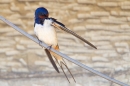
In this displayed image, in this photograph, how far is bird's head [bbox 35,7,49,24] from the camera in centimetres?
183

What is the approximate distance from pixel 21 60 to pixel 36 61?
11 centimetres

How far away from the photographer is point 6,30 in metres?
3.00

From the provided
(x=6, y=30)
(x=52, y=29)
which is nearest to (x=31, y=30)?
(x=6, y=30)

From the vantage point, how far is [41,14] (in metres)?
1.84

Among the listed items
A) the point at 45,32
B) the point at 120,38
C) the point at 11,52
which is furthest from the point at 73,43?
the point at 45,32

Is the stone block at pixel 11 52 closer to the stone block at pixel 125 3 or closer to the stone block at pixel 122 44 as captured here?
the stone block at pixel 122 44

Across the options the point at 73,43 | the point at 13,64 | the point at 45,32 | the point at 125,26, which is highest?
the point at 45,32

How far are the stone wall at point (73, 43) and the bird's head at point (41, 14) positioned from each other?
1.13 m

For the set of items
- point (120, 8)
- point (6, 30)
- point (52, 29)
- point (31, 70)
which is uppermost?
point (52, 29)

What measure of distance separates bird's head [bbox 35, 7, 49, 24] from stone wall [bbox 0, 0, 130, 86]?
3.70 feet

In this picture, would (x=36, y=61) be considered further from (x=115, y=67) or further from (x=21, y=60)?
(x=115, y=67)

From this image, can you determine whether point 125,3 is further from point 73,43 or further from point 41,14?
point 41,14

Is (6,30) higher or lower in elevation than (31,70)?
higher

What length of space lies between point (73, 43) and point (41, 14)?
4.00ft
